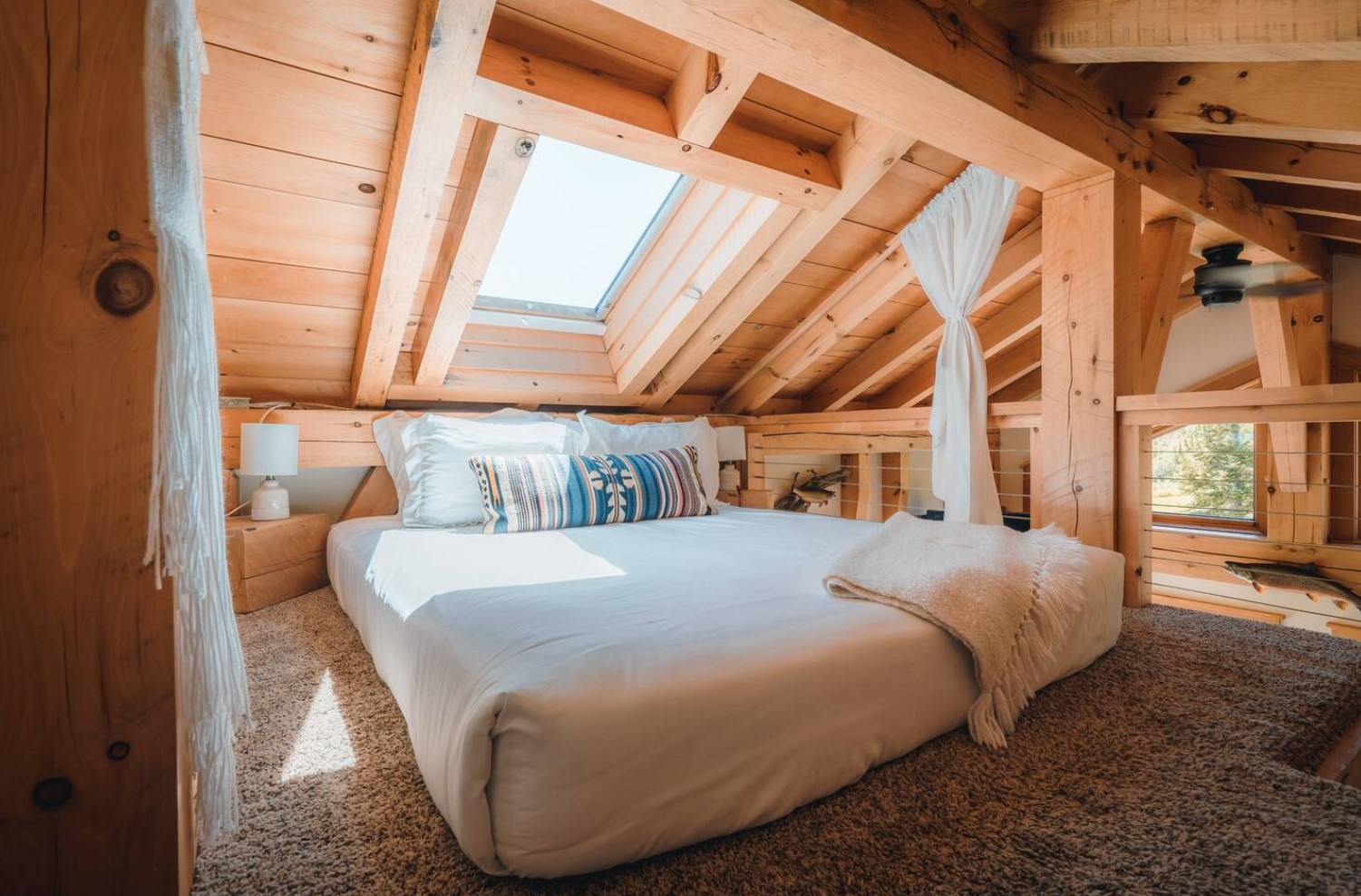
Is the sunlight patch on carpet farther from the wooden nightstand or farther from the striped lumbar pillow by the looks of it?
the wooden nightstand

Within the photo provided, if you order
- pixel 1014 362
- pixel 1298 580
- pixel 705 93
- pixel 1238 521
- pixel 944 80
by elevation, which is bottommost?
pixel 1298 580

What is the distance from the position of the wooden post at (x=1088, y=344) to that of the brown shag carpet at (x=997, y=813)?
67 centimetres

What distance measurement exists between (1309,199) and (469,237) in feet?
11.1

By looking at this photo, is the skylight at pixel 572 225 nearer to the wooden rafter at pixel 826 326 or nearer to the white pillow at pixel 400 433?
the white pillow at pixel 400 433

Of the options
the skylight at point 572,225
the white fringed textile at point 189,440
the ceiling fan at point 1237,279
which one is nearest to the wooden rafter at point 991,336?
the ceiling fan at point 1237,279

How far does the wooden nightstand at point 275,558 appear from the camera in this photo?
2.12 m

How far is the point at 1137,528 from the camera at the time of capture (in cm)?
188

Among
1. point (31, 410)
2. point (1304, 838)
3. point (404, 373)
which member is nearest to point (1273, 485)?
point (1304, 838)

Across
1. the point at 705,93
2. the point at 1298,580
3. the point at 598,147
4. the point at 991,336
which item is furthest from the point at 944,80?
the point at 1298,580

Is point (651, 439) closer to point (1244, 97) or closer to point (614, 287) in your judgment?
point (614, 287)

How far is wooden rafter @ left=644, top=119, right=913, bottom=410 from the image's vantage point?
2111mm

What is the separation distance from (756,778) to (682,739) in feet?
0.50

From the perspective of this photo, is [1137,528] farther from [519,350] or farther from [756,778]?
[519,350]

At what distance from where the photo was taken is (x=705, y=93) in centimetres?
175
